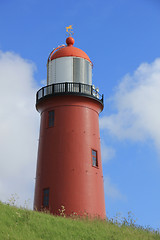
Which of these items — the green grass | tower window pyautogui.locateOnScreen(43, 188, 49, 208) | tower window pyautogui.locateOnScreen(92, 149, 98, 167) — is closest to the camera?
the green grass

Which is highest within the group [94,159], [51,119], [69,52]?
[69,52]

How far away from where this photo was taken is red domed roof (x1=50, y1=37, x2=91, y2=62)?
85.4 feet

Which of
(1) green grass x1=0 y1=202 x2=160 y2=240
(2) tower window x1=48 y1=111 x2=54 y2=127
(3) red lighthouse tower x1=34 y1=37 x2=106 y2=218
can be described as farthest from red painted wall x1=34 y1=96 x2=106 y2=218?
(1) green grass x1=0 y1=202 x2=160 y2=240

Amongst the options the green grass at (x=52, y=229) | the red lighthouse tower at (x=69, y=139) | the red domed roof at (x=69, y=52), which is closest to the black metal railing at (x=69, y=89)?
the red lighthouse tower at (x=69, y=139)

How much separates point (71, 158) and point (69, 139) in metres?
1.27

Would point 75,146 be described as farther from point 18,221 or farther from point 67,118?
point 18,221

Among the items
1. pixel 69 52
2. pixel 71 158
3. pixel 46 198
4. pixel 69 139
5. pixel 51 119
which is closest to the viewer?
pixel 46 198

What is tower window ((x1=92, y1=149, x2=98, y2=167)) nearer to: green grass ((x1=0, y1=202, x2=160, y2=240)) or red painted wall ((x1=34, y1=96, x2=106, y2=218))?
red painted wall ((x1=34, y1=96, x2=106, y2=218))

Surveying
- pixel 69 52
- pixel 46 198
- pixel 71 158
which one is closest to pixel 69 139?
pixel 71 158

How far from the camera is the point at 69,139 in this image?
23719 millimetres

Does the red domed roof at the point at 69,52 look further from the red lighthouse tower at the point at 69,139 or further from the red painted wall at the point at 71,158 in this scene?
the red painted wall at the point at 71,158

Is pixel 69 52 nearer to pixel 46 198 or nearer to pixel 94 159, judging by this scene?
pixel 94 159

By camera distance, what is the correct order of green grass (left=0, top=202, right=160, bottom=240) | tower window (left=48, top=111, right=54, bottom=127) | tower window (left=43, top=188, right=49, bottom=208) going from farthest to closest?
1. tower window (left=48, top=111, right=54, bottom=127)
2. tower window (left=43, top=188, right=49, bottom=208)
3. green grass (left=0, top=202, right=160, bottom=240)

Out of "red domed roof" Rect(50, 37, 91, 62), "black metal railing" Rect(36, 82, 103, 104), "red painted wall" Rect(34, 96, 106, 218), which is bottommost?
"red painted wall" Rect(34, 96, 106, 218)
